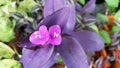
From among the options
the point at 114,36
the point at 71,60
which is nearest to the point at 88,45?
the point at 71,60

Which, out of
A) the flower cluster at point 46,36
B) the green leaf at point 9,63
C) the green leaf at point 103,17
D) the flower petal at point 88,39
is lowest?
the green leaf at point 9,63

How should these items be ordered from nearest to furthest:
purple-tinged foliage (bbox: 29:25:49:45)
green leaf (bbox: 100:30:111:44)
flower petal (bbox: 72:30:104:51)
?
1. purple-tinged foliage (bbox: 29:25:49:45)
2. flower petal (bbox: 72:30:104:51)
3. green leaf (bbox: 100:30:111:44)

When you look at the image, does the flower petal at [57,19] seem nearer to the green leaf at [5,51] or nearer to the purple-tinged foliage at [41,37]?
the purple-tinged foliage at [41,37]

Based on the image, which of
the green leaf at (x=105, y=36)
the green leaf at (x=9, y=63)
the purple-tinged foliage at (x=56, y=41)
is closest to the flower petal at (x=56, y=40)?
the purple-tinged foliage at (x=56, y=41)

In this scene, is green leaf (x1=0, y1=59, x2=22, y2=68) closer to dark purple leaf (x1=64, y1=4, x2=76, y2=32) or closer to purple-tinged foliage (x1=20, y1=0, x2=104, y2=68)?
purple-tinged foliage (x1=20, y1=0, x2=104, y2=68)

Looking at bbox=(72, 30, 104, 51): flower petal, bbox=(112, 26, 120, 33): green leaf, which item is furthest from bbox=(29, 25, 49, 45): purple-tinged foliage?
bbox=(112, 26, 120, 33): green leaf

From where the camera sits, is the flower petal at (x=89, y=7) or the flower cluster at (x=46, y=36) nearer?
the flower cluster at (x=46, y=36)

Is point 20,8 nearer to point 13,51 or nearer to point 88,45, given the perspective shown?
point 13,51
